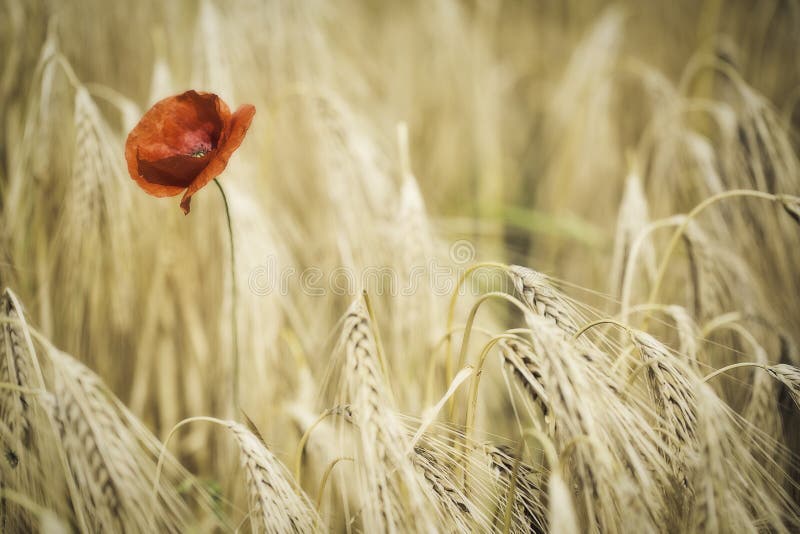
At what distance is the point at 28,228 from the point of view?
830 mm

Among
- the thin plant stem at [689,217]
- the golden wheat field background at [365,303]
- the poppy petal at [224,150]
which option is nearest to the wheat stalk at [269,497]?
the golden wheat field background at [365,303]

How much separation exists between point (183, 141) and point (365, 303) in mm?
314

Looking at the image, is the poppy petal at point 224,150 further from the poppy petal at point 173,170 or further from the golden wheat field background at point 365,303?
the golden wheat field background at point 365,303

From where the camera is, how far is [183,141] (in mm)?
577

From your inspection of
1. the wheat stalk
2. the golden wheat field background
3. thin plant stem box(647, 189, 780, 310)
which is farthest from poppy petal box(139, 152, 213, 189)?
thin plant stem box(647, 189, 780, 310)

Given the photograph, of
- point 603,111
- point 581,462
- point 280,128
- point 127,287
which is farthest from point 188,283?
point 603,111

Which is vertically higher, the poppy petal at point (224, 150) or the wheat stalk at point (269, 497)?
the poppy petal at point (224, 150)

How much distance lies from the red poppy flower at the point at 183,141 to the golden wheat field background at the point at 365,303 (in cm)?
14

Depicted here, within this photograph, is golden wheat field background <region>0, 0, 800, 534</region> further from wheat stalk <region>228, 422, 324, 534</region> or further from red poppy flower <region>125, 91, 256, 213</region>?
red poppy flower <region>125, 91, 256, 213</region>

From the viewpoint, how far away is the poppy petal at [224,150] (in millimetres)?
490

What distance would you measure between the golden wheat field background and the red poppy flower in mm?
135

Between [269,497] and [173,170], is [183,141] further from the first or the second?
[269,497]

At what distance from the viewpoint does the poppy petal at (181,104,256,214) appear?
0.49 meters

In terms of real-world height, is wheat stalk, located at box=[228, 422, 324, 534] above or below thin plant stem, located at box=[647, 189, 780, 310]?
below
